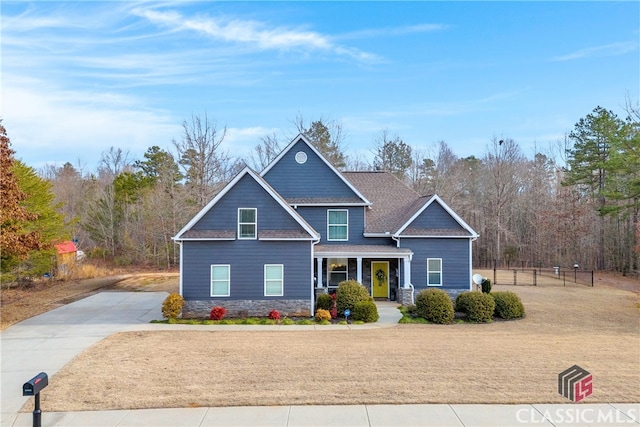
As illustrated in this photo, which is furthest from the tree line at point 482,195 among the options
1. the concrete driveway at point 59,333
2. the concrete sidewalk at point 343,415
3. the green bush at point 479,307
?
the concrete sidewalk at point 343,415

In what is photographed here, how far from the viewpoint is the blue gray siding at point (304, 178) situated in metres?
21.2

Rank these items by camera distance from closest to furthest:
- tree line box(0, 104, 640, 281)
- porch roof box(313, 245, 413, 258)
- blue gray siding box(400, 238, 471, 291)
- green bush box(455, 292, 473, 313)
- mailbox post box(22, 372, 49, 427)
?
mailbox post box(22, 372, 49, 427) < green bush box(455, 292, 473, 313) < porch roof box(313, 245, 413, 258) < blue gray siding box(400, 238, 471, 291) < tree line box(0, 104, 640, 281)

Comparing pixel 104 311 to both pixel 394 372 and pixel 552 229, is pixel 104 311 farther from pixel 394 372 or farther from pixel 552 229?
pixel 552 229

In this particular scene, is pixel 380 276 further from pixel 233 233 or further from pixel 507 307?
pixel 233 233

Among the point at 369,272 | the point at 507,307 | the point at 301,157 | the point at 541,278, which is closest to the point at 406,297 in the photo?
the point at 369,272

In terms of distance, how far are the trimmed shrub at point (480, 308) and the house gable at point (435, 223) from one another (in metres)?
4.19

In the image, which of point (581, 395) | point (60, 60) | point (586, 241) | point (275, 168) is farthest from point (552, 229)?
point (60, 60)

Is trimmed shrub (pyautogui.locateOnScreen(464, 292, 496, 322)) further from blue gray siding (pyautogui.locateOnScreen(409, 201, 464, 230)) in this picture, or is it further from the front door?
the front door

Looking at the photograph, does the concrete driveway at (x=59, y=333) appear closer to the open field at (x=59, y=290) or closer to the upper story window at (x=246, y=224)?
the open field at (x=59, y=290)

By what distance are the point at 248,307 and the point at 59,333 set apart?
6.55 meters

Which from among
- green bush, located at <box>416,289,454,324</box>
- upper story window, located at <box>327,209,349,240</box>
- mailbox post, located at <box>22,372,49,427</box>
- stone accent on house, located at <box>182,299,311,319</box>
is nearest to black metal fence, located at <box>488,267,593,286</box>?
upper story window, located at <box>327,209,349,240</box>

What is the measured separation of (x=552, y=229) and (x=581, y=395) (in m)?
36.6

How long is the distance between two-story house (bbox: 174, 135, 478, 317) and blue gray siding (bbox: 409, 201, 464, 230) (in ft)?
0.16

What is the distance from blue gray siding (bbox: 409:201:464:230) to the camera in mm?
20219
